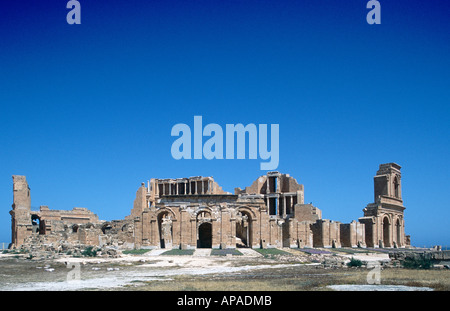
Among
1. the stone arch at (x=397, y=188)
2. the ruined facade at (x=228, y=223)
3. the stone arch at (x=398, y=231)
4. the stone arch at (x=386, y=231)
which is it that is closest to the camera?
the ruined facade at (x=228, y=223)

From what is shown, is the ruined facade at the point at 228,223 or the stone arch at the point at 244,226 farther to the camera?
the stone arch at the point at 244,226

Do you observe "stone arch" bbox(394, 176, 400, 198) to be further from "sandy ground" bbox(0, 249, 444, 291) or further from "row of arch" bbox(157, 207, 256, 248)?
"sandy ground" bbox(0, 249, 444, 291)

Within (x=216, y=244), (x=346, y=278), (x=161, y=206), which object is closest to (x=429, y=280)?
(x=346, y=278)

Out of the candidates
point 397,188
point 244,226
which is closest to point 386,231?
point 397,188

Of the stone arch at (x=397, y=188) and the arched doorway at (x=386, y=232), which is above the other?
the stone arch at (x=397, y=188)

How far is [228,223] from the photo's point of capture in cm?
4206

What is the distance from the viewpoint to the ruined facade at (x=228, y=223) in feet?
138

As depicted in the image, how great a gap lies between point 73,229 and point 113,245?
11.5 meters

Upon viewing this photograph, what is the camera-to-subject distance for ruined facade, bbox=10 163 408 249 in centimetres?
4219

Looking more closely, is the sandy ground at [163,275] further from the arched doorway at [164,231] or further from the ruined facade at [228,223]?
the arched doorway at [164,231]

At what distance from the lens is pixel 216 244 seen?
41.9m

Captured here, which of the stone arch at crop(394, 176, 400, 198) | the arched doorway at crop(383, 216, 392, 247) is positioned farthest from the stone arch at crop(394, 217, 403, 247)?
the stone arch at crop(394, 176, 400, 198)

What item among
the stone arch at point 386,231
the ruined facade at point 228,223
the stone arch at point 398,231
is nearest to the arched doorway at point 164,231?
the ruined facade at point 228,223
